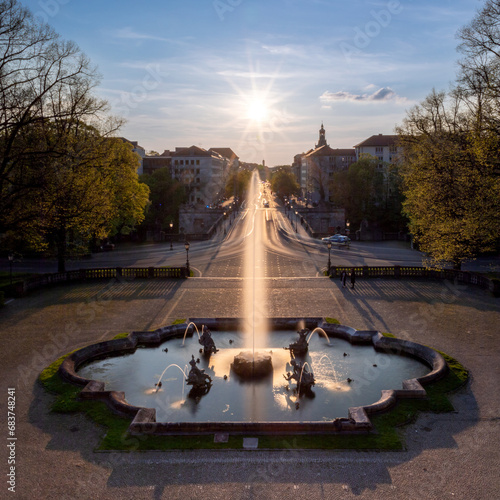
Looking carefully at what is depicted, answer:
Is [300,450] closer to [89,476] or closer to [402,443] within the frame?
[402,443]

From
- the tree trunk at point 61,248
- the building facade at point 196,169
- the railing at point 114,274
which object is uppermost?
the building facade at point 196,169

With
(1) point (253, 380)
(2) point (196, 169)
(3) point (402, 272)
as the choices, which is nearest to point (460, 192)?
(3) point (402, 272)

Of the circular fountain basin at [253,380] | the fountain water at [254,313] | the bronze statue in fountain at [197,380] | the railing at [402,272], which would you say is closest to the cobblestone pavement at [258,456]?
the circular fountain basin at [253,380]

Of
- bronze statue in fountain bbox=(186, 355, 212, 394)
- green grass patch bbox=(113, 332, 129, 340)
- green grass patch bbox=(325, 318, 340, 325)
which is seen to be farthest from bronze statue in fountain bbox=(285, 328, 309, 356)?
green grass patch bbox=(113, 332, 129, 340)

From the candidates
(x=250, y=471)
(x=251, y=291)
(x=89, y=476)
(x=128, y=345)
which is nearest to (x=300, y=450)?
(x=250, y=471)

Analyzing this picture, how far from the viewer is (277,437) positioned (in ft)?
47.3

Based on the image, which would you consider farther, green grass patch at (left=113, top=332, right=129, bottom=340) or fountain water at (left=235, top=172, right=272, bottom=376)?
green grass patch at (left=113, top=332, right=129, bottom=340)

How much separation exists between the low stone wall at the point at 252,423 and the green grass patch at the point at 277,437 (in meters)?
0.23

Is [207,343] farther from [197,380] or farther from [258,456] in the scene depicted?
[258,456]

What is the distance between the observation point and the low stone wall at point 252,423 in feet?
48.2

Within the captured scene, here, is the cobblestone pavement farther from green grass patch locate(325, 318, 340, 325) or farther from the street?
green grass patch locate(325, 318, 340, 325)

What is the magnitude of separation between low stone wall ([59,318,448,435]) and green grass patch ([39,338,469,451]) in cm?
23

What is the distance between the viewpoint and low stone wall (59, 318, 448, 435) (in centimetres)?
1470

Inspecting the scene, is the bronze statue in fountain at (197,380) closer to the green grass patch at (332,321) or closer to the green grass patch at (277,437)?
the green grass patch at (277,437)
